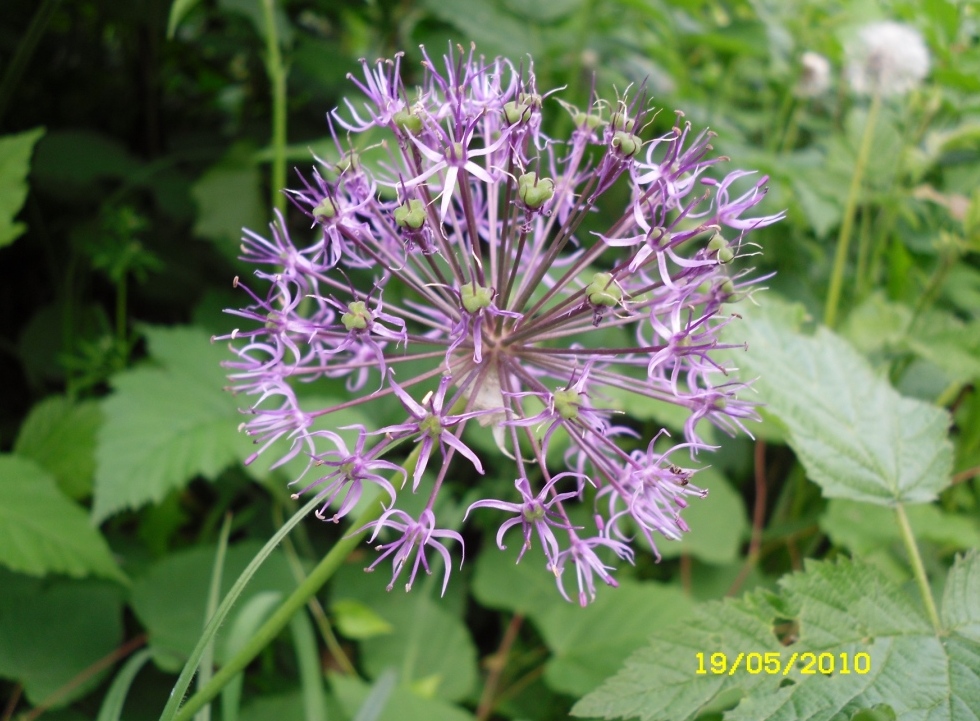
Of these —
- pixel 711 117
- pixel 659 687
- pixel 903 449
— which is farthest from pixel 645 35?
pixel 659 687

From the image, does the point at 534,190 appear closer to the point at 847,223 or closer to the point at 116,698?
the point at 116,698

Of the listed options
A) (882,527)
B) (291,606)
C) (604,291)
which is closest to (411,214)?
(604,291)

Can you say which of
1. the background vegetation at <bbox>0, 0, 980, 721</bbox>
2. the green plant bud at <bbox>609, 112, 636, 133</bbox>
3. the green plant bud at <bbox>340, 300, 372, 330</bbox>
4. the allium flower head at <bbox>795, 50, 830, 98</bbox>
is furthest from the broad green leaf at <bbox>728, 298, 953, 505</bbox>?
the allium flower head at <bbox>795, 50, 830, 98</bbox>

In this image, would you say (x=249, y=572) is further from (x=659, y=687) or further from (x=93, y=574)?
(x=93, y=574)

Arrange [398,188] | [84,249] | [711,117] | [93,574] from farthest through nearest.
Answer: [711,117] < [84,249] < [93,574] < [398,188]

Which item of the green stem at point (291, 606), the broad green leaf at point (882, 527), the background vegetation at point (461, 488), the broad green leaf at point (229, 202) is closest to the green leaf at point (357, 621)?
the background vegetation at point (461, 488)

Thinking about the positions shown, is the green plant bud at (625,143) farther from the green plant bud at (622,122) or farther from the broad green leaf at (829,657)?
the broad green leaf at (829,657)
